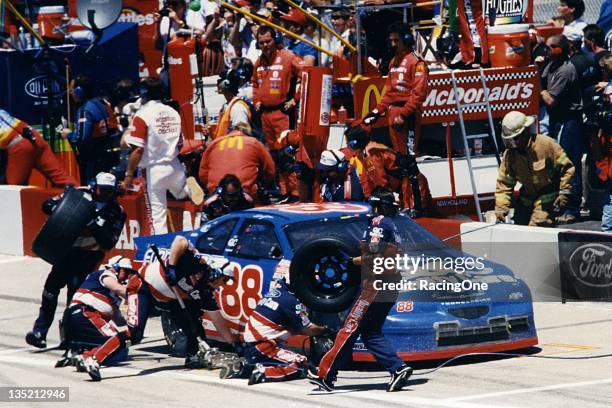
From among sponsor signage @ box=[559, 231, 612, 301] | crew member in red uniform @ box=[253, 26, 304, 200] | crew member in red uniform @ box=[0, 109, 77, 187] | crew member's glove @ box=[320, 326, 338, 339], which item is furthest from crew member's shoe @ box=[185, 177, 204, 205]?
crew member's glove @ box=[320, 326, 338, 339]

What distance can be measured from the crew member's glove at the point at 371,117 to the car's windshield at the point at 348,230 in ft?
12.2

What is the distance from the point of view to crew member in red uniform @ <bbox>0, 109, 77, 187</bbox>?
18.0m

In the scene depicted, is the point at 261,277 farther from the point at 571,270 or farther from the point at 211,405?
the point at 571,270

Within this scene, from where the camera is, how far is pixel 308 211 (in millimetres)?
12133

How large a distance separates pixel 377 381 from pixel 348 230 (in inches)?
55.3

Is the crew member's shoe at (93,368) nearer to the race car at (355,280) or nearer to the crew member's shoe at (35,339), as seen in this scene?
the race car at (355,280)

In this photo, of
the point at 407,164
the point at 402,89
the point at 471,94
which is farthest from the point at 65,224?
the point at 471,94

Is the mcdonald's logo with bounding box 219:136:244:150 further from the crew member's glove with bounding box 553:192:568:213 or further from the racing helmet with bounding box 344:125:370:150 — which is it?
the crew member's glove with bounding box 553:192:568:213

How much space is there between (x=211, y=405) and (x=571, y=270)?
15.6 feet

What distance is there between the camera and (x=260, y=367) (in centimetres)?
1112

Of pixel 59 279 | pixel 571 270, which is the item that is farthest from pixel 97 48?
pixel 571 270

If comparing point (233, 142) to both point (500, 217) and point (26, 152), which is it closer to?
point (500, 217)

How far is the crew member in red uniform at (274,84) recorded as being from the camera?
1719cm

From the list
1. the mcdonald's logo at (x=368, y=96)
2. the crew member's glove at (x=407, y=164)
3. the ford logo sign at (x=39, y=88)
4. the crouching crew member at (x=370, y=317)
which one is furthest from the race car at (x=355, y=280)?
the ford logo sign at (x=39, y=88)
